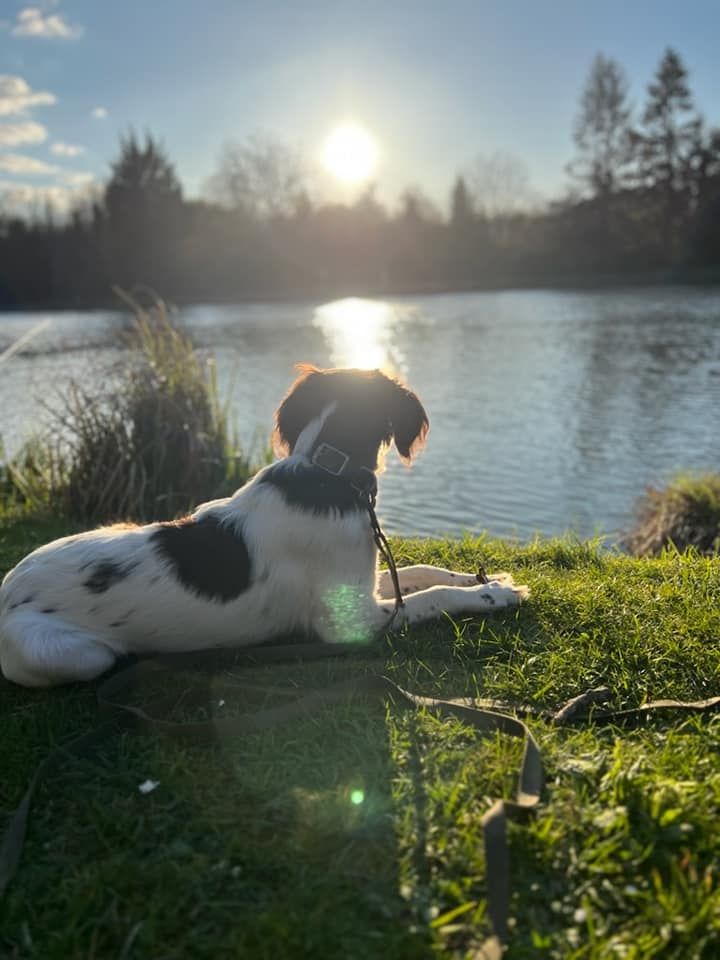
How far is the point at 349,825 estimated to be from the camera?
2.75m

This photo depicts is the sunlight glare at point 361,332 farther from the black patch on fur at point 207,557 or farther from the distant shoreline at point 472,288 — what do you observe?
the black patch on fur at point 207,557

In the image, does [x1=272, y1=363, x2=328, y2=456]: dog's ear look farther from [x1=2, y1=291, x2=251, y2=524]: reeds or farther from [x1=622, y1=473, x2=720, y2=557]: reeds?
[x1=622, y1=473, x2=720, y2=557]: reeds

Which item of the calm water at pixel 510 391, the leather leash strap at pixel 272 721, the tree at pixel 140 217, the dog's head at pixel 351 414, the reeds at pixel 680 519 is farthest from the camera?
the tree at pixel 140 217

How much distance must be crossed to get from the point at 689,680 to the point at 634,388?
14.6 meters

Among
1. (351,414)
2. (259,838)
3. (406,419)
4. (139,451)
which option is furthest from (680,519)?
(259,838)

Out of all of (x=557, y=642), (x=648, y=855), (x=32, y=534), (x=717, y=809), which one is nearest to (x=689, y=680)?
(x=557, y=642)

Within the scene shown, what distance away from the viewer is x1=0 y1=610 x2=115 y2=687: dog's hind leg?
357 centimetres

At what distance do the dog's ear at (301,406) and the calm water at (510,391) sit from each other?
4.96 meters

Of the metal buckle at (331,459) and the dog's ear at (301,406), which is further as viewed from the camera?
the dog's ear at (301,406)

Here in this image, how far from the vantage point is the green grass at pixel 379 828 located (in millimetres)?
2344

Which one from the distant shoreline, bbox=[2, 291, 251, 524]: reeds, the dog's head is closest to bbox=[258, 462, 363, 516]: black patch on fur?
the dog's head

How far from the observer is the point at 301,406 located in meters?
4.13

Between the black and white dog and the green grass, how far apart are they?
255mm

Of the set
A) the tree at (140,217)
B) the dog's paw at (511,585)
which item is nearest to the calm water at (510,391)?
the dog's paw at (511,585)
